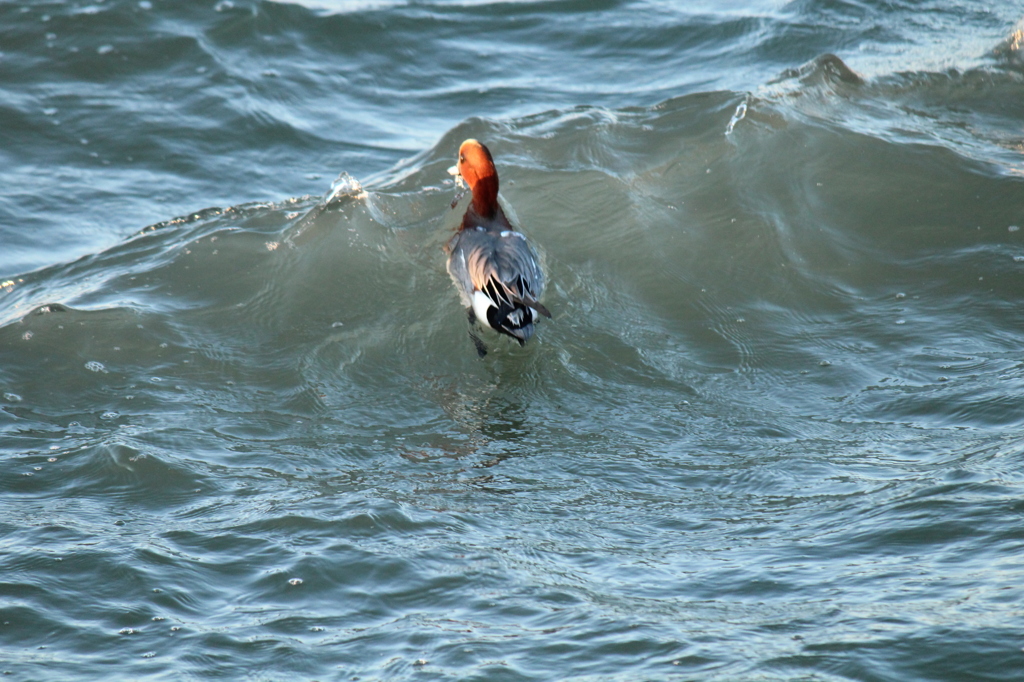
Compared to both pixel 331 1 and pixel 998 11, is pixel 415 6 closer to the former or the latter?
pixel 331 1

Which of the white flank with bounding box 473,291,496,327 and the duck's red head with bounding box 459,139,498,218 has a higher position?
the duck's red head with bounding box 459,139,498,218

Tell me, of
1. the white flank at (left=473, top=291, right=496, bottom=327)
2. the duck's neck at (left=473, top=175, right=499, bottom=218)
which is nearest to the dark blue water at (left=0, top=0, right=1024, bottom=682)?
the white flank at (left=473, top=291, right=496, bottom=327)

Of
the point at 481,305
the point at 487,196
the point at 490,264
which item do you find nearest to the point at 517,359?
the point at 481,305

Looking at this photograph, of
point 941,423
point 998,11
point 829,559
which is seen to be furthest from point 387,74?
point 829,559

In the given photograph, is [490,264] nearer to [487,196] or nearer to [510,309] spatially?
[510,309]

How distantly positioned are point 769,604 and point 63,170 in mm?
8680

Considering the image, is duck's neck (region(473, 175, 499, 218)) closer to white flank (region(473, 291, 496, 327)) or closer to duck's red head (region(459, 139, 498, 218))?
duck's red head (region(459, 139, 498, 218))

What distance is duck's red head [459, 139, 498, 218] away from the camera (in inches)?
295

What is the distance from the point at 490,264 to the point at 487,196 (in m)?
1.17

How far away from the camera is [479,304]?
6.49m

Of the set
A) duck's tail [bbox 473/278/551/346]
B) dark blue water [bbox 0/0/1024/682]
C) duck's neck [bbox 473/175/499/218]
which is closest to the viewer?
dark blue water [bbox 0/0/1024/682]

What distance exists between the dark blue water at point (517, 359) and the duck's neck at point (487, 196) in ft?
1.80

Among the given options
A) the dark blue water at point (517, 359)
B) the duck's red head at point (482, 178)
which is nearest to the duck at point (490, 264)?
the duck's red head at point (482, 178)

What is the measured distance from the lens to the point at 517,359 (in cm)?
646
